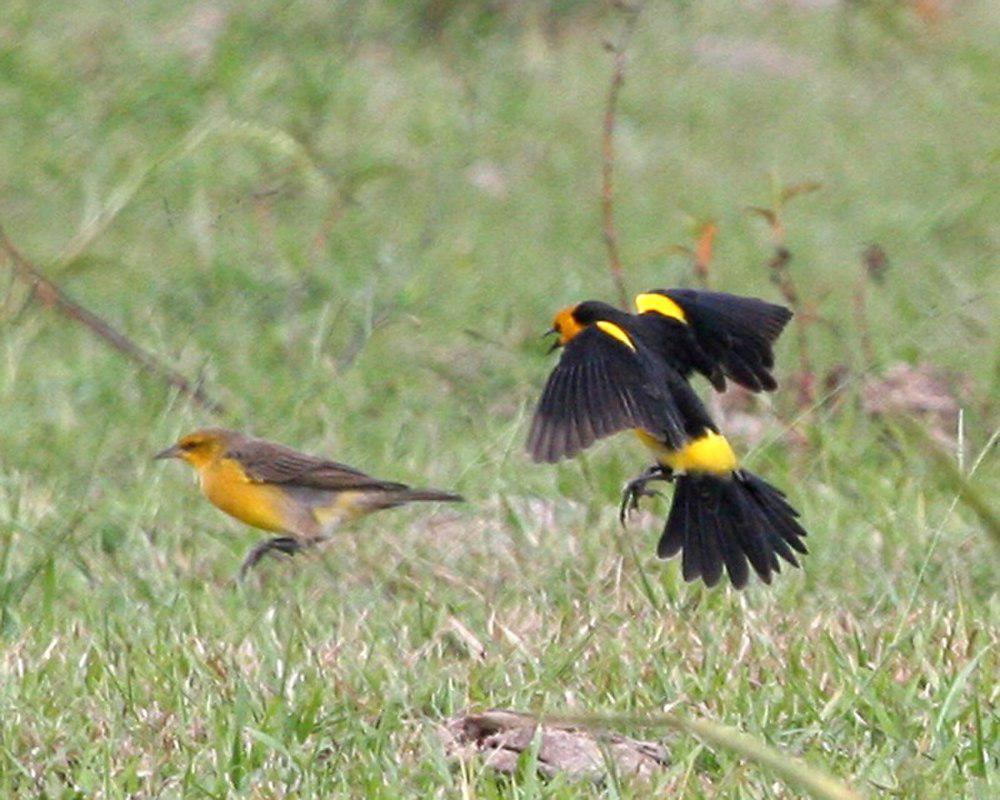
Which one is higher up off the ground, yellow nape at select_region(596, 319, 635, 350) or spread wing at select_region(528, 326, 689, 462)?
yellow nape at select_region(596, 319, 635, 350)

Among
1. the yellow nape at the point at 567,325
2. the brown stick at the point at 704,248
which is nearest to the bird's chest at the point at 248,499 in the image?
the yellow nape at the point at 567,325

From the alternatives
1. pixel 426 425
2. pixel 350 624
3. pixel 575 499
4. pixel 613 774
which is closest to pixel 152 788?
pixel 613 774

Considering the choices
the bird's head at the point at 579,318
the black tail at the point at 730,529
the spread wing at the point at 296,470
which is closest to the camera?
the black tail at the point at 730,529

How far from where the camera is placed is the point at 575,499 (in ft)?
23.0

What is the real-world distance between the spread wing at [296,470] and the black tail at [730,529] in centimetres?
83

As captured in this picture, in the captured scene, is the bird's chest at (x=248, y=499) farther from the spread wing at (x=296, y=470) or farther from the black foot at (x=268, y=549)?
the black foot at (x=268, y=549)

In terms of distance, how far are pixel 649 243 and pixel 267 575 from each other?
471cm

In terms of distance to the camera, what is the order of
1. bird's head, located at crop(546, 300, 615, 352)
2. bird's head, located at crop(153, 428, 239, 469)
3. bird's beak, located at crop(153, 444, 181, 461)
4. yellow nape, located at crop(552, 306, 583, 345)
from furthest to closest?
1. bird's beak, located at crop(153, 444, 181, 461)
2. bird's head, located at crop(153, 428, 239, 469)
3. yellow nape, located at crop(552, 306, 583, 345)
4. bird's head, located at crop(546, 300, 615, 352)

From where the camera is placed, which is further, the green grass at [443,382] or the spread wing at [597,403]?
the spread wing at [597,403]

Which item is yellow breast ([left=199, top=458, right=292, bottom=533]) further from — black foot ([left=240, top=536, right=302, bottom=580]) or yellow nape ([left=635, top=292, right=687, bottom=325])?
yellow nape ([left=635, top=292, right=687, bottom=325])

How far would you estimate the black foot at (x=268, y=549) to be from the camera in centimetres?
606

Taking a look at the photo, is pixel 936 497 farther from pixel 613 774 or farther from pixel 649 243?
pixel 649 243

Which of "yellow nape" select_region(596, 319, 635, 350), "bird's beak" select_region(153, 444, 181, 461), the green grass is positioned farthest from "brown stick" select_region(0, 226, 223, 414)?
"yellow nape" select_region(596, 319, 635, 350)

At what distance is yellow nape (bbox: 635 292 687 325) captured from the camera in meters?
6.26
